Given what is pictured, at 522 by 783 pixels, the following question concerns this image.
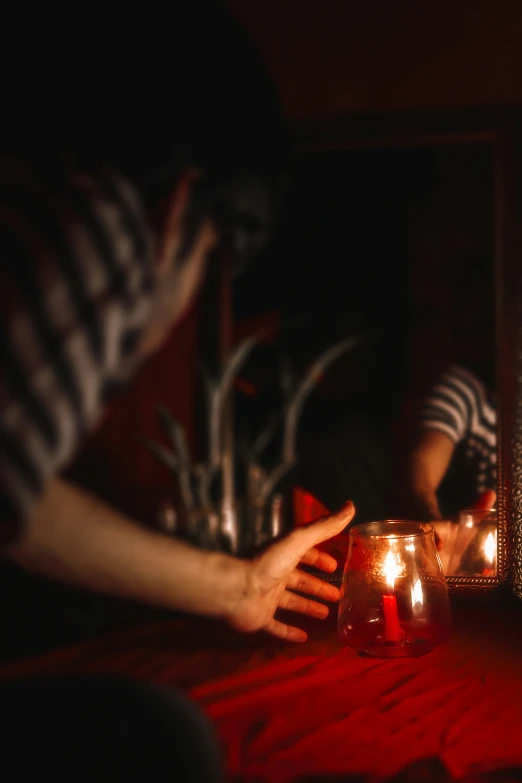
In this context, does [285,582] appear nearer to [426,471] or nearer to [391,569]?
[391,569]

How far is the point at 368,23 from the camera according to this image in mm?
1196

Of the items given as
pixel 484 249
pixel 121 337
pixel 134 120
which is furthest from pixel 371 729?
pixel 484 249

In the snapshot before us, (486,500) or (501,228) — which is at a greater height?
(501,228)


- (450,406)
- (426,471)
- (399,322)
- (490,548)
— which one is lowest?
(490,548)

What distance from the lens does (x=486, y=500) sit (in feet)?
3.48

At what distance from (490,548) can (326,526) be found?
1.07 feet

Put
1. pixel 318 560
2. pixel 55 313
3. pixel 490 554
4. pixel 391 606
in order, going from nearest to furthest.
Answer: pixel 55 313, pixel 391 606, pixel 318 560, pixel 490 554

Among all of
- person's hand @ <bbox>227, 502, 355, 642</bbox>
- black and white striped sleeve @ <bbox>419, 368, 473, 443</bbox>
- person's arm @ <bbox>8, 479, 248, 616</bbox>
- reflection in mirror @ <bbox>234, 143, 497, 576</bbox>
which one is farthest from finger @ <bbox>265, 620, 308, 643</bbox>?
black and white striped sleeve @ <bbox>419, 368, 473, 443</bbox>

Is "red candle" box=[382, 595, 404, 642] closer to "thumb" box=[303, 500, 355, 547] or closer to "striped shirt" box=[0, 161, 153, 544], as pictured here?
"thumb" box=[303, 500, 355, 547]

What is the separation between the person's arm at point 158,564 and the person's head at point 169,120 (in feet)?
0.64

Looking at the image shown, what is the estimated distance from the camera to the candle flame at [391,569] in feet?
2.73

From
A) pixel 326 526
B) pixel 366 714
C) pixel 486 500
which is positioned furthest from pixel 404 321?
pixel 366 714

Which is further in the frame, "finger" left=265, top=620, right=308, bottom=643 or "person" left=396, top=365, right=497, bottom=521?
"person" left=396, top=365, right=497, bottom=521

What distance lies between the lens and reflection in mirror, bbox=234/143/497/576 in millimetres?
1093
